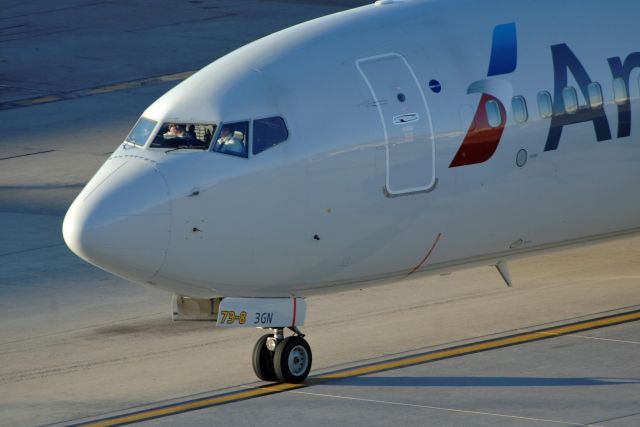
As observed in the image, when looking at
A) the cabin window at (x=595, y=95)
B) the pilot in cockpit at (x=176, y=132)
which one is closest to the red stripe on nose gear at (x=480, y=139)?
the cabin window at (x=595, y=95)

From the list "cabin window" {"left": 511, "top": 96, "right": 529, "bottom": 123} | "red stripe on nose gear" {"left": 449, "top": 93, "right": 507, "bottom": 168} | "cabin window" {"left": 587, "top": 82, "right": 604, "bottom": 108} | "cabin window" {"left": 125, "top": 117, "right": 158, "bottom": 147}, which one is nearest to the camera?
"cabin window" {"left": 125, "top": 117, "right": 158, "bottom": 147}

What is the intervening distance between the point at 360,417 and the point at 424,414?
27.8 inches

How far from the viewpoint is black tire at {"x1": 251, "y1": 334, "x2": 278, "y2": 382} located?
2058 centimetres

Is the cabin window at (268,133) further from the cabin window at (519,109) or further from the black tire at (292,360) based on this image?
the cabin window at (519,109)

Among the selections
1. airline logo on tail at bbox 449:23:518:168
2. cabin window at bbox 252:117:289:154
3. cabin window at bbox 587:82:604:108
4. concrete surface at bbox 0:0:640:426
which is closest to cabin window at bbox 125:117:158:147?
cabin window at bbox 252:117:289:154

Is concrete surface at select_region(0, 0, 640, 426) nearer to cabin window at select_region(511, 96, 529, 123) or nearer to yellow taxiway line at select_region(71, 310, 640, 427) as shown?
yellow taxiway line at select_region(71, 310, 640, 427)

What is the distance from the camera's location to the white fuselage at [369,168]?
62.5ft

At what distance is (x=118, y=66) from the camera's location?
43406mm

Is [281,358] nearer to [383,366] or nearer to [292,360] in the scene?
[292,360]

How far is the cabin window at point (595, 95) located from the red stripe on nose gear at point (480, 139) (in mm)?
1429

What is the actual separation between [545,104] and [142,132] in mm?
5004

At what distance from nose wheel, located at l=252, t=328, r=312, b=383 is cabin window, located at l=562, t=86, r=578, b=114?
4384 mm

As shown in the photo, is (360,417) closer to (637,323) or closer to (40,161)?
(637,323)

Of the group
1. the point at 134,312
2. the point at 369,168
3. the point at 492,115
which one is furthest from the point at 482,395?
the point at 134,312
